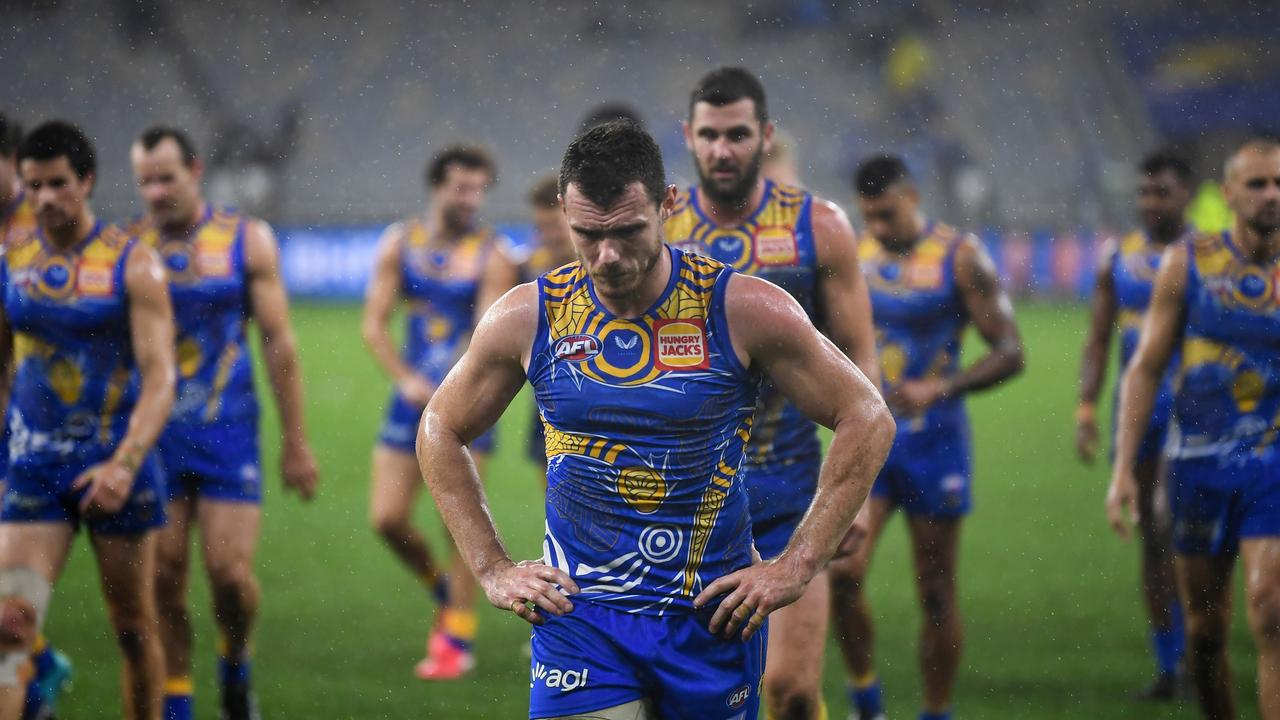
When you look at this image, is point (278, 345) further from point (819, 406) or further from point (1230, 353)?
point (1230, 353)

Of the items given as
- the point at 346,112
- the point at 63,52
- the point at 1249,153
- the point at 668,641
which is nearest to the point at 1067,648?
the point at 1249,153

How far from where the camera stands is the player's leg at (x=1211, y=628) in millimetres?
5977

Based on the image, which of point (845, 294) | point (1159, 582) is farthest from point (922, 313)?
point (845, 294)

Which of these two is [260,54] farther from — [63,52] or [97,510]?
[97,510]

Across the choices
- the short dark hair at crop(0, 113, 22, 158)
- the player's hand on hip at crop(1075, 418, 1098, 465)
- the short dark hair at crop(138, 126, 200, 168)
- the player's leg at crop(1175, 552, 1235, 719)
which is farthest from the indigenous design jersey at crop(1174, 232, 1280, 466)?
the short dark hair at crop(0, 113, 22, 158)

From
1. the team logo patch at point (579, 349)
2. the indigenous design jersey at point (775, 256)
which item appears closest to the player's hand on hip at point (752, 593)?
the team logo patch at point (579, 349)

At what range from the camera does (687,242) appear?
5.77 meters

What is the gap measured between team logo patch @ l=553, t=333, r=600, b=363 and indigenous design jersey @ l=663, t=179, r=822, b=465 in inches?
62.5

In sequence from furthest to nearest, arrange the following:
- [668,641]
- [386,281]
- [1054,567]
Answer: [1054,567], [386,281], [668,641]

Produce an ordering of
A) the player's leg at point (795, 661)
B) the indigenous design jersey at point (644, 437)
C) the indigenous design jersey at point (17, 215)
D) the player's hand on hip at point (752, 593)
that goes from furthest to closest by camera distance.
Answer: the indigenous design jersey at point (17, 215)
the player's leg at point (795, 661)
the indigenous design jersey at point (644, 437)
the player's hand on hip at point (752, 593)

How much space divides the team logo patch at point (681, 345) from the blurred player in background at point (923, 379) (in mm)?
3099

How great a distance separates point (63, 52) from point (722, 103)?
3439 cm

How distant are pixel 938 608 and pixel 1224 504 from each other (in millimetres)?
1519

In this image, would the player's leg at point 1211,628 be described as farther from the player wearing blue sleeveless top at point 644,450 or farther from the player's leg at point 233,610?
the player's leg at point 233,610
